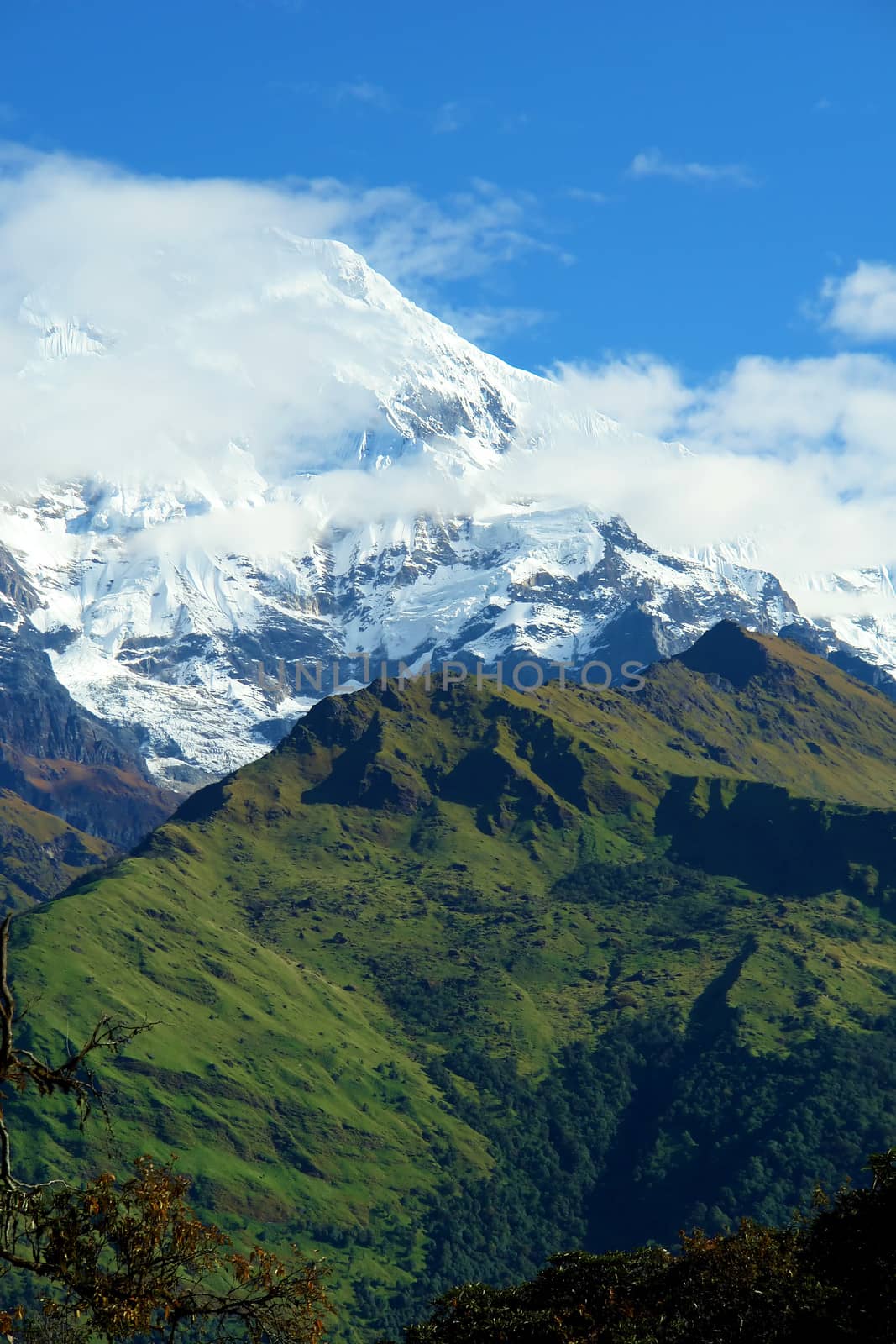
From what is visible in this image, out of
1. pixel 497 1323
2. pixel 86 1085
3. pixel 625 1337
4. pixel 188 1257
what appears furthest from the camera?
pixel 497 1323

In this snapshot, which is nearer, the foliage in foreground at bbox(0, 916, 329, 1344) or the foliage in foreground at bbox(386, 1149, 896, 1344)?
the foliage in foreground at bbox(0, 916, 329, 1344)

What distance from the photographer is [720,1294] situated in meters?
91.2

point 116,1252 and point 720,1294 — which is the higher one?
point 116,1252

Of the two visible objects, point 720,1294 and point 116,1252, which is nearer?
point 116,1252

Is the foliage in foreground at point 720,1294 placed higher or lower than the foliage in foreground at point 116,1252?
lower

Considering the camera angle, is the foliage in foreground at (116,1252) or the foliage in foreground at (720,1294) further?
the foliage in foreground at (720,1294)

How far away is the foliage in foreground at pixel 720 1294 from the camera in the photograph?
83375 mm

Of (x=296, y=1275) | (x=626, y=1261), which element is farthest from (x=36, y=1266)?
(x=626, y=1261)

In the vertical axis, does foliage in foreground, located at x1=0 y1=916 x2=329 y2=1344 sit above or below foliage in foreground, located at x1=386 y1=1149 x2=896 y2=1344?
above

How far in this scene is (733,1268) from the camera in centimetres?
9350

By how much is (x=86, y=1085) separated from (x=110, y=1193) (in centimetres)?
906

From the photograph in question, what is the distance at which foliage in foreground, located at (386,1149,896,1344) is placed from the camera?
274 feet

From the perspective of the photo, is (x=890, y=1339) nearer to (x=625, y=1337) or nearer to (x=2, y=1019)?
(x=625, y=1337)

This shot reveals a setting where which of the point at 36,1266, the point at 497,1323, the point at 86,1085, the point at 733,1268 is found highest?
the point at 86,1085
